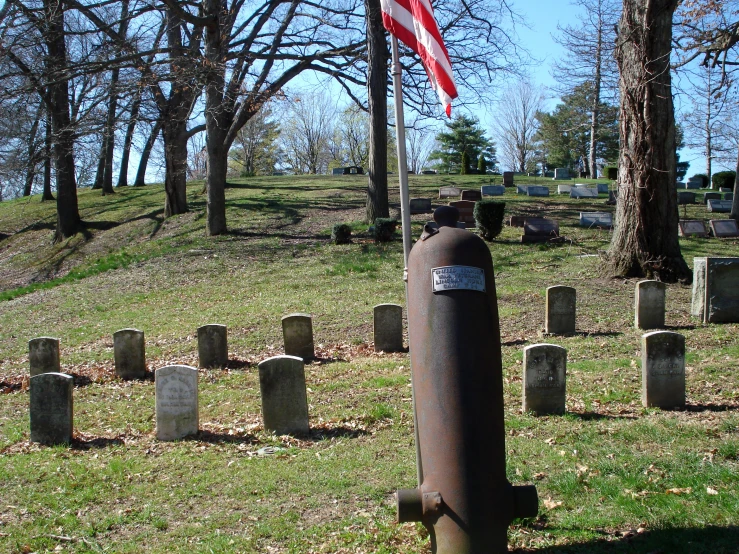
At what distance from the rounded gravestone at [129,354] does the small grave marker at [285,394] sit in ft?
14.5

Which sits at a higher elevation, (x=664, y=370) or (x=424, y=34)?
(x=424, y=34)

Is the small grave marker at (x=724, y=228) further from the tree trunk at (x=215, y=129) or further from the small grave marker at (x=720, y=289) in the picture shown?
the tree trunk at (x=215, y=129)

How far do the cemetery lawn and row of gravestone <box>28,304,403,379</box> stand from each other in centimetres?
30

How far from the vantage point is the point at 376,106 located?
21.6 metres

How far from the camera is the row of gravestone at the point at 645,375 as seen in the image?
7.36 metres

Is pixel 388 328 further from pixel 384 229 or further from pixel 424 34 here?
pixel 384 229

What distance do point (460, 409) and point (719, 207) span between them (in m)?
28.2

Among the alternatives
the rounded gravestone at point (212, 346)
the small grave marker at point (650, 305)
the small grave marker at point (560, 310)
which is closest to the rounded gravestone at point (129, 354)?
the rounded gravestone at point (212, 346)

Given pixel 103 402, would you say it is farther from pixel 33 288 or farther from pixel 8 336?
pixel 33 288

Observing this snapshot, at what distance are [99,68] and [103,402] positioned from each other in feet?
37.8

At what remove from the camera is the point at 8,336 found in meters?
15.0

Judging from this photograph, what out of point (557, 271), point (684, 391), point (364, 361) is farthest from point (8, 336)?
point (684, 391)

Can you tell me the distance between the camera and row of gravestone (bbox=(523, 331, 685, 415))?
7.36 meters

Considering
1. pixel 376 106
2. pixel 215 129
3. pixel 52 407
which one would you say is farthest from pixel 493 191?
pixel 52 407
